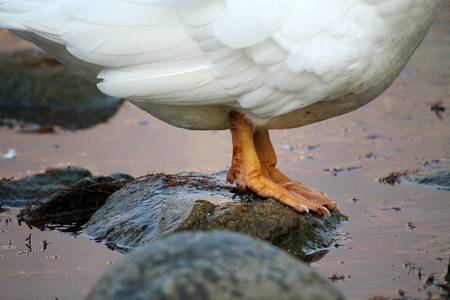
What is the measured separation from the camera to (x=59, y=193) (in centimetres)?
542

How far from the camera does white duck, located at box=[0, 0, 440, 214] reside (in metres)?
4.00

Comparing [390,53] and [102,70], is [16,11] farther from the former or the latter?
[390,53]

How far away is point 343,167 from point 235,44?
8.87 feet

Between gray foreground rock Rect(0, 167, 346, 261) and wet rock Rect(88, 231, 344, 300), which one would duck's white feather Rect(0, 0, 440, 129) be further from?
wet rock Rect(88, 231, 344, 300)

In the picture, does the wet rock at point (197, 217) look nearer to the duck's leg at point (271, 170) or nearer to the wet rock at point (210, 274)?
the duck's leg at point (271, 170)

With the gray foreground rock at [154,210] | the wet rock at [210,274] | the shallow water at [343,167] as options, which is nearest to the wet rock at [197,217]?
the gray foreground rock at [154,210]

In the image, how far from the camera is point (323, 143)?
23.6 ft

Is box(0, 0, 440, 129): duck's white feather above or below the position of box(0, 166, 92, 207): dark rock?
above

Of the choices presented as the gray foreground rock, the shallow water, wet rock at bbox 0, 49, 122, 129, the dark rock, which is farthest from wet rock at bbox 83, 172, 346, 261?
wet rock at bbox 0, 49, 122, 129

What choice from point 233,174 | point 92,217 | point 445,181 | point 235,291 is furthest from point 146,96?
point 445,181

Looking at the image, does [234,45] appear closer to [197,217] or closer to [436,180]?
[197,217]

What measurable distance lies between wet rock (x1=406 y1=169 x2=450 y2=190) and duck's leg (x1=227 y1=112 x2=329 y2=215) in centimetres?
132

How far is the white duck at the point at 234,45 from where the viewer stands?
400 cm

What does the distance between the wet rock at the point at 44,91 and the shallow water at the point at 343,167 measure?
1.86 feet
